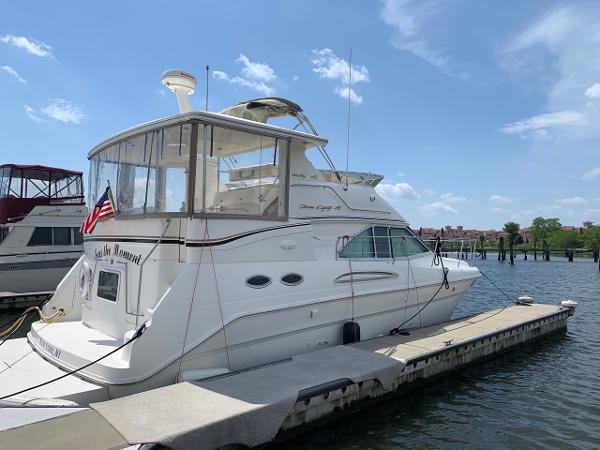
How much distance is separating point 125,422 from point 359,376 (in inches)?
112

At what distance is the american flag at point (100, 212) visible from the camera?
6.68 meters

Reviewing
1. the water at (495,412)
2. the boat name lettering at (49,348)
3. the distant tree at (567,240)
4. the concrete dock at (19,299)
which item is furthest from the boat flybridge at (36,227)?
the distant tree at (567,240)

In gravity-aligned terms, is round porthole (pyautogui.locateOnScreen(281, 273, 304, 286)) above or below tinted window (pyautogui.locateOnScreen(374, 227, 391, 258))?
below

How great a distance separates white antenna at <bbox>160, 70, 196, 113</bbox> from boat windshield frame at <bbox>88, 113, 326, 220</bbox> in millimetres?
1533

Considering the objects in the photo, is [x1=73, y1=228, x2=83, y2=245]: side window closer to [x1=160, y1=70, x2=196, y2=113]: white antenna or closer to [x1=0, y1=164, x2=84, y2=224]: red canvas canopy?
[x1=0, y1=164, x2=84, y2=224]: red canvas canopy

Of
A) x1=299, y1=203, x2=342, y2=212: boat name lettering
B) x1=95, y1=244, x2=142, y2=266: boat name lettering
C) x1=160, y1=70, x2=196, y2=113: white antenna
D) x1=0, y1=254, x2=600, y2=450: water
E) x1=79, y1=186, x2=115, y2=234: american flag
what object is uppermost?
x1=160, y1=70, x2=196, y2=113: white antenna

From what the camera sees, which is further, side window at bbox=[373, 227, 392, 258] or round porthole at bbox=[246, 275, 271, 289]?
side window at bbox=[373, 227, 392, 258]

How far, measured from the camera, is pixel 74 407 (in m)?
4.55

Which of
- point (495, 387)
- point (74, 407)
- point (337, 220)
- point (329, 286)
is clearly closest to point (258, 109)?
point (337, 220)

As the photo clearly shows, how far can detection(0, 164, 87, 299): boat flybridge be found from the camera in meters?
16.6

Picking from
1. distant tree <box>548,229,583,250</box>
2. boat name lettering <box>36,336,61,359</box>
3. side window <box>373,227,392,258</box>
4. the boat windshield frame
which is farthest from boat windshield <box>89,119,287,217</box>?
distant tree <box>548,229,583,250</box>

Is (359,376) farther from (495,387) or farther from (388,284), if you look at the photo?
(495,387)

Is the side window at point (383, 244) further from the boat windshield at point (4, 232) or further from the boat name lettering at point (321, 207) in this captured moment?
the boat windshield at point (4, 232)

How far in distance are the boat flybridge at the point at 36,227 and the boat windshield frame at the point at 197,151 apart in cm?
1132
